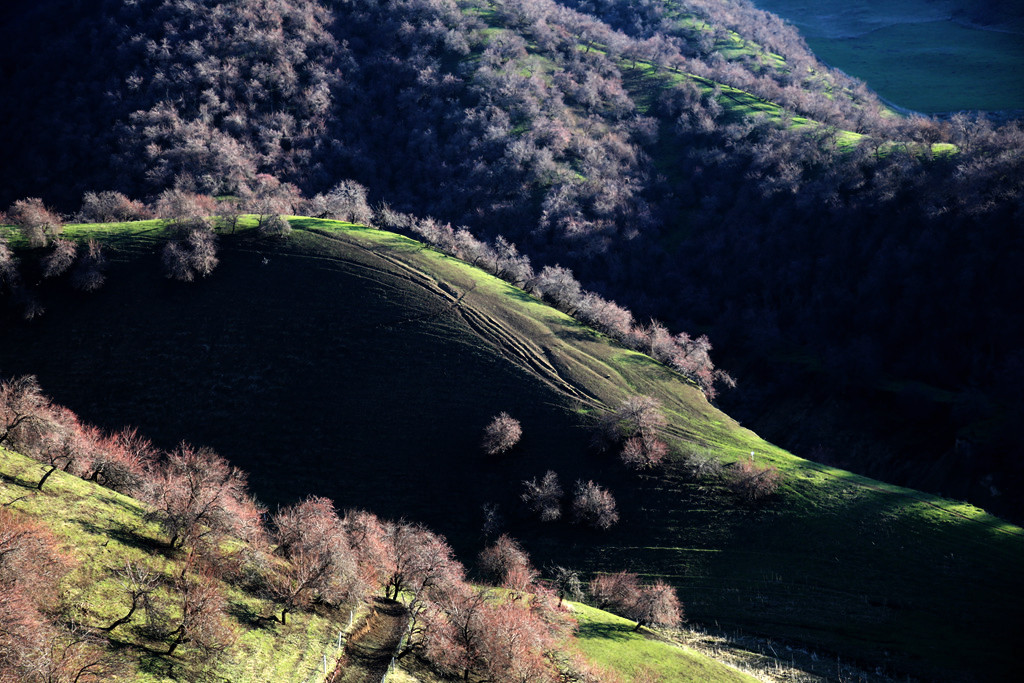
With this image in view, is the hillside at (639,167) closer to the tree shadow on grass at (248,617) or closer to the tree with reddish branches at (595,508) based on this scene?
the tree with reddish branches at (595,508)

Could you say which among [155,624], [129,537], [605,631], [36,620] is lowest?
[605,631]

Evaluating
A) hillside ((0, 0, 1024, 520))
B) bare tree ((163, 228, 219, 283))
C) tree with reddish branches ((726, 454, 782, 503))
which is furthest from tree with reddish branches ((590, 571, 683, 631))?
bare tree ((163, 228, 219, 283))

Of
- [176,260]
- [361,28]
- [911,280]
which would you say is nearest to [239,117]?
[361,28]

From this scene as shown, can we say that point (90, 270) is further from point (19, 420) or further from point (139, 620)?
point (139, 620)

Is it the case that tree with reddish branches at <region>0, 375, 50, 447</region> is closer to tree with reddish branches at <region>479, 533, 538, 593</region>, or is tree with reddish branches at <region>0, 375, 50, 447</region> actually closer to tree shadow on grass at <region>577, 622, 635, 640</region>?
tree with reddish branches at <region>479, 533, 538, 593</region>

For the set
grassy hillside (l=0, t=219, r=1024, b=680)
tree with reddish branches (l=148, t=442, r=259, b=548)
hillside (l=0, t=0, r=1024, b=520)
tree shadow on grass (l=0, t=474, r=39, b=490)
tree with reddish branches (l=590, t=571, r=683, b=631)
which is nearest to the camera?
tree shadow on grass (l=0, t=474, r=39, b=490)

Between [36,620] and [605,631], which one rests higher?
[36,620]

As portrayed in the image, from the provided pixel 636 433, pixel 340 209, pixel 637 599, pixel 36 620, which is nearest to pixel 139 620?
pixel 36 620
